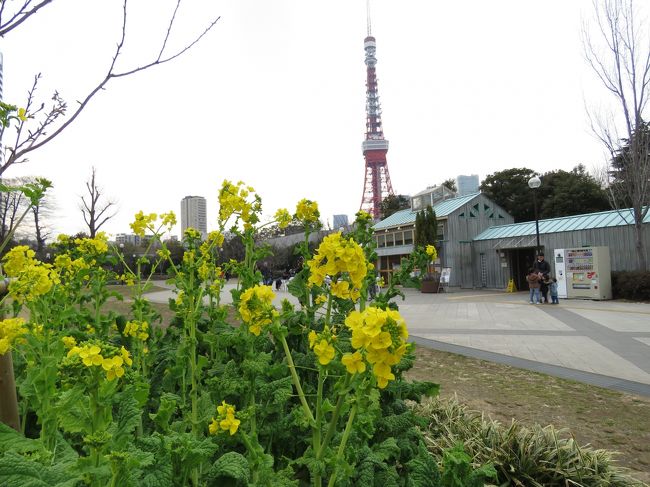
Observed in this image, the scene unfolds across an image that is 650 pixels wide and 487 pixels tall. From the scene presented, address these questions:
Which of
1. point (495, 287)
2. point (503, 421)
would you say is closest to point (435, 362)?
point (503, 421)

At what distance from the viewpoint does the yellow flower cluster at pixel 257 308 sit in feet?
4.89

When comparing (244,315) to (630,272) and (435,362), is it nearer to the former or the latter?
(435,362)

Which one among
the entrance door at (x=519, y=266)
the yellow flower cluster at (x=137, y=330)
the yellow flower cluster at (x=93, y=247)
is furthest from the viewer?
the entrance door at (x=519, y=266)

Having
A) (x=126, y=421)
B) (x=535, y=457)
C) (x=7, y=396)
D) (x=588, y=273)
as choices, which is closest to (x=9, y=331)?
(x=7, y=396)

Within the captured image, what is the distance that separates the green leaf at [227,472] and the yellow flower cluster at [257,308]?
0.45 m

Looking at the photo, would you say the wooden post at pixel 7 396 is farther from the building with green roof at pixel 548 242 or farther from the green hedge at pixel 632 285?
the building with green roof at pixel 548 242

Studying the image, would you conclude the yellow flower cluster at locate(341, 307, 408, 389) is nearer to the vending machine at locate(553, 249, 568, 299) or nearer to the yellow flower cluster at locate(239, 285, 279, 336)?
the yellow flower cluster at locate(239, 285, 279, 336)

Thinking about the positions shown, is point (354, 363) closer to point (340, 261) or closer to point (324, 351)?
point (324, 351)

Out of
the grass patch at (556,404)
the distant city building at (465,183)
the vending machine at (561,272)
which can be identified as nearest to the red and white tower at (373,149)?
the distant city building at (465,183)

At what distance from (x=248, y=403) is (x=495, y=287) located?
21.9 m

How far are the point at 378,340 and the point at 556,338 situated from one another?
7876mm

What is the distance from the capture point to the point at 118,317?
128 inches

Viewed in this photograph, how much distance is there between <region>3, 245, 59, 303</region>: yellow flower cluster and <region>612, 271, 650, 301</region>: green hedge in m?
16.9

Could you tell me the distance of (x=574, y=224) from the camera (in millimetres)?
18438
